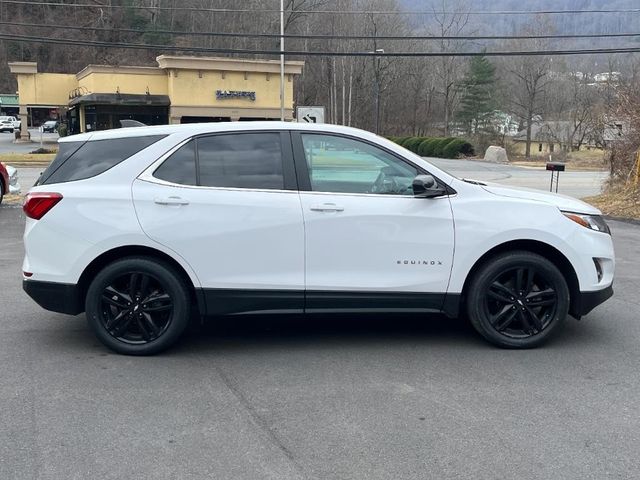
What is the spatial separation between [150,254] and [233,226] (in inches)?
27.7

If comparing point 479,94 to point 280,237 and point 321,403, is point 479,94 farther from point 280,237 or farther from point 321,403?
point 321,403

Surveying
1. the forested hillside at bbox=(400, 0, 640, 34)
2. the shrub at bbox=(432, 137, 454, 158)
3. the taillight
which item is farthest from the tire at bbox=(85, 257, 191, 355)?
the shrub at bbox=(432, 137, 454, 158)

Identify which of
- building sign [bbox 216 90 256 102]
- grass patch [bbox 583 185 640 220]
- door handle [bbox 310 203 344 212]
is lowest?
grass patch [bbox 583 185 640 220]

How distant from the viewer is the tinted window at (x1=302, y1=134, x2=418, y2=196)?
206 inches

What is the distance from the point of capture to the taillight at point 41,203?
16.8 feet

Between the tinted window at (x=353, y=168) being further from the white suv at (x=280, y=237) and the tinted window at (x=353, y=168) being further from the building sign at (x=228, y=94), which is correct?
the building sign at (x=228, y=94)

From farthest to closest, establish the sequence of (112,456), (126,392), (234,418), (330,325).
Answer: (330,325), (126,392), (234,418), (112,456)

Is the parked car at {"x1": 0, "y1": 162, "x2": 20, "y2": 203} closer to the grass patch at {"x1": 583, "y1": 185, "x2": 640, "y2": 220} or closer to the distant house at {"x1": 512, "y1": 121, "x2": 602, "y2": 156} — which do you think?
the grass patch at {"x1": 583, "y1": 185, "x2": 640, "y2": 220}

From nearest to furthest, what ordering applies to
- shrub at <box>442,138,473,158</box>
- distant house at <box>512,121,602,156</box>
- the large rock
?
1. the large rock
2. shrub at <box>442,138,473,158</box>
3. distant house at <box>512,121,602,156</box>

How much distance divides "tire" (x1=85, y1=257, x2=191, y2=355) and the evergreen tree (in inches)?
2434

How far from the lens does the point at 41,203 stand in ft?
16.8

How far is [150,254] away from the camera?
515 cm

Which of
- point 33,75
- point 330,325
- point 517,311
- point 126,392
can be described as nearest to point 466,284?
point 517,311

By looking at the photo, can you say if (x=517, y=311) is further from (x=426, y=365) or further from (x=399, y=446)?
(x=399, y=446)
